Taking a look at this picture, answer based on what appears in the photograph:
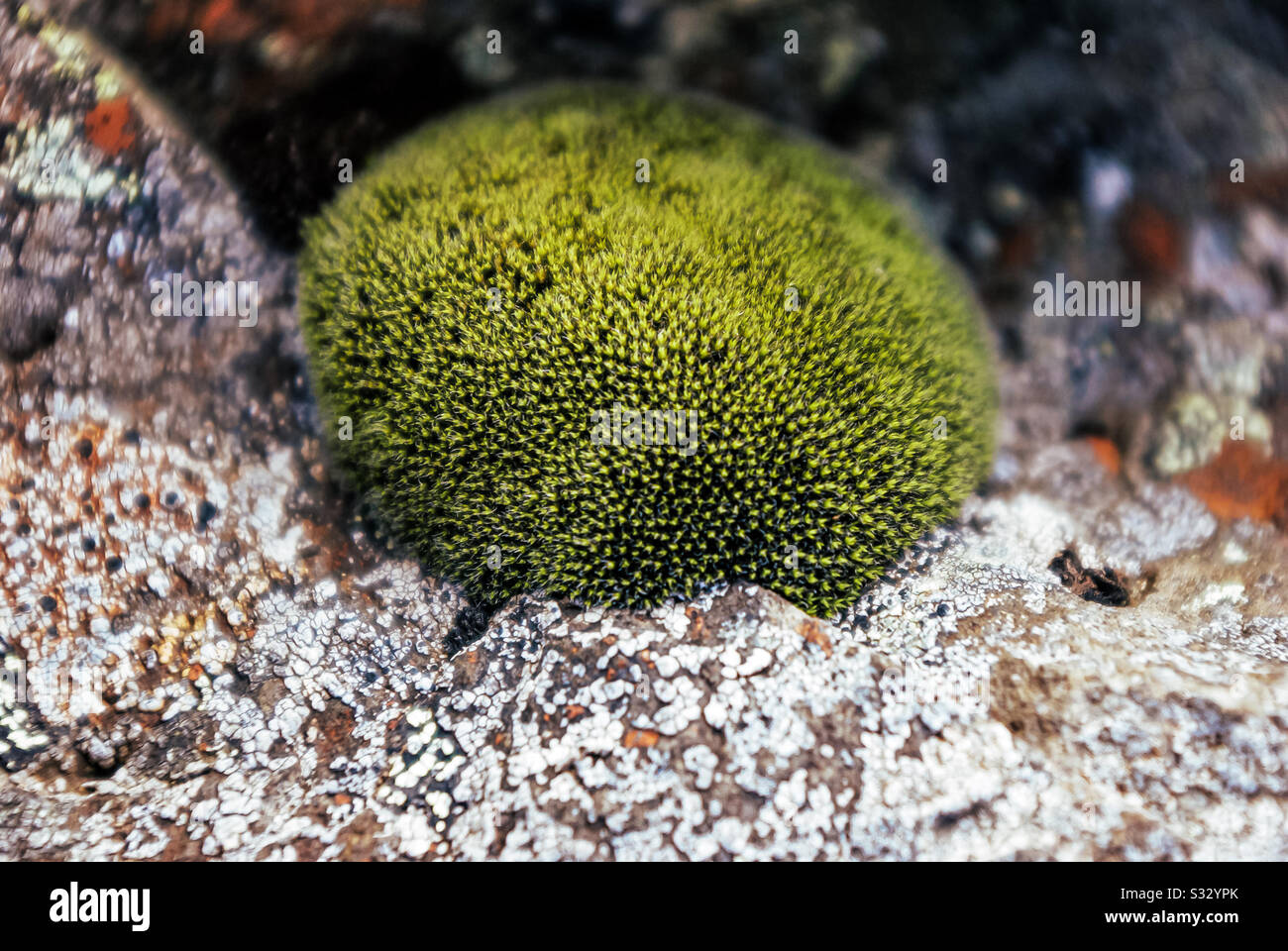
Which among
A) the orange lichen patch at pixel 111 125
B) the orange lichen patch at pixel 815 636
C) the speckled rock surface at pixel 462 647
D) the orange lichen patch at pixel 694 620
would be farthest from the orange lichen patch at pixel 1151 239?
the orange lichen patch at pixel 111 125

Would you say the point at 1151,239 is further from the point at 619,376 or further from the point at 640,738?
the point at 640,738

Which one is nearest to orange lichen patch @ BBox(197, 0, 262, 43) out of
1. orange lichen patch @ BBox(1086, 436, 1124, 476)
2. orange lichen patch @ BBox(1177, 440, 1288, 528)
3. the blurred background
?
the blurred background

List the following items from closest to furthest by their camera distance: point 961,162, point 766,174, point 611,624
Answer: point 611,624
point 766,174
point 961,162

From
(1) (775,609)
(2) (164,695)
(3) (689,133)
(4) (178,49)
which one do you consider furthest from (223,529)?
(3) (689,133)

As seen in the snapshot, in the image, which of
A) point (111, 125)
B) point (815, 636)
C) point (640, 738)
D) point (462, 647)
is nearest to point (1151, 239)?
point (815, 636)

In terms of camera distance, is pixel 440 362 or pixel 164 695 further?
pixel 440 362

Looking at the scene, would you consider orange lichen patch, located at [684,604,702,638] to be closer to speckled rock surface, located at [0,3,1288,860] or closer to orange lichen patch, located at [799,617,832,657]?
speckled rock surface, located at [0,3,1288,860]

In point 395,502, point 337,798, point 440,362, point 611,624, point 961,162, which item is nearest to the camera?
point 337,798

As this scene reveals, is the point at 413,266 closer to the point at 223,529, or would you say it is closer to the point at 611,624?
the point at 223,529
